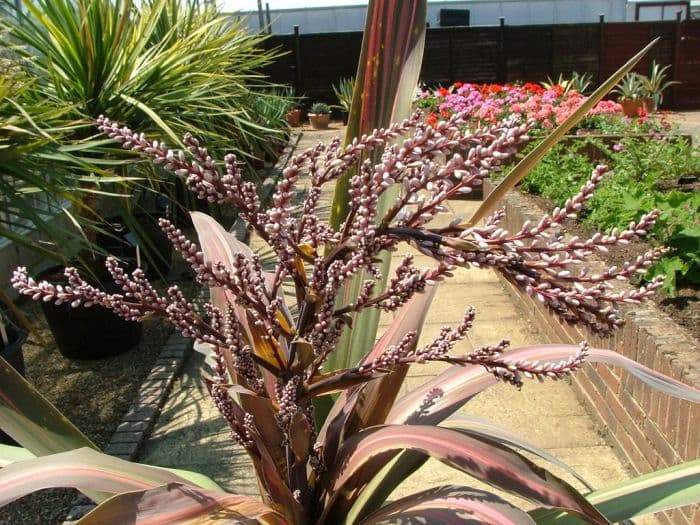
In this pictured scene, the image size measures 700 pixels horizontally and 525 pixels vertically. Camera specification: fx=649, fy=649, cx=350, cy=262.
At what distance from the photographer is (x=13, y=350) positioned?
321 cm

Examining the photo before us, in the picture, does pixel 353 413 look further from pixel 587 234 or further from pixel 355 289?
pixel 587 234

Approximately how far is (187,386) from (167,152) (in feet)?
10.4

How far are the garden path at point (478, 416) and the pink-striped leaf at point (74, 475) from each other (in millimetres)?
1706

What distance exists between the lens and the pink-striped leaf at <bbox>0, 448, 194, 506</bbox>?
1059mm

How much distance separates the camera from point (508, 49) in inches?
787

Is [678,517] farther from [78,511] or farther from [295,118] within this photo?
[295,118]

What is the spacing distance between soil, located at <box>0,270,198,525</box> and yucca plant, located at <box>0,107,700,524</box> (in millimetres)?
1748

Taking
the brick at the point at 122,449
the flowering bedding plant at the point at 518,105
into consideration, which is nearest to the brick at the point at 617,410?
the brick at the point at 122,449

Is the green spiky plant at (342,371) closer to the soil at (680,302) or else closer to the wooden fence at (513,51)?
the soil at (680,302)

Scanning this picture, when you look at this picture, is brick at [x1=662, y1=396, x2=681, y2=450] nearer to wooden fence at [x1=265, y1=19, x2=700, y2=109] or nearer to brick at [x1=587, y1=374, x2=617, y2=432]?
brick at [x1=587, y1=374, x2=617, y2=432]

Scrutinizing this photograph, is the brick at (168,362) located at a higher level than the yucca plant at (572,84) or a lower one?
lower

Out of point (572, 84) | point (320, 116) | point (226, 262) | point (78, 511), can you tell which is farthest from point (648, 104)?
point (226, 262)

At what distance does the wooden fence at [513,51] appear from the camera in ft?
65.3

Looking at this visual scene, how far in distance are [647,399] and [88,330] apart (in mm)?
3251
